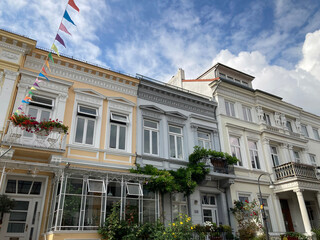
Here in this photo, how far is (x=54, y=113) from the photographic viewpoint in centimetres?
1141

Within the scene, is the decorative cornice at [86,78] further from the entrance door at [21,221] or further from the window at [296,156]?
the window at [296,156]

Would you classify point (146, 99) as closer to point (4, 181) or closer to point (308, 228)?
point (4, 181)

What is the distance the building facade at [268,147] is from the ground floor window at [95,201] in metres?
6.09

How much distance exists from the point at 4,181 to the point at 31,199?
120cm

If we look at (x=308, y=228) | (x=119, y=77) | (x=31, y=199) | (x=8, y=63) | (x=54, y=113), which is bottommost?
(x=308, y=228)

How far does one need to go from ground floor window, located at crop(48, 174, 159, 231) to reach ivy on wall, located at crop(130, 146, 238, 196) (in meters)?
0.60

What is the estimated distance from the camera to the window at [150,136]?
1356 cm

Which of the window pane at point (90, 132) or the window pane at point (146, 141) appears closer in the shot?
the window pane at point (90, 132)

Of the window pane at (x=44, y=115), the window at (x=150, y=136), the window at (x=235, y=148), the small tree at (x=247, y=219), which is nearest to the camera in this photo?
the window pane at (x=44, y=115)

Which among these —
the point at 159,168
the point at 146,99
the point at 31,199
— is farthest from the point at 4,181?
the point at 146,99

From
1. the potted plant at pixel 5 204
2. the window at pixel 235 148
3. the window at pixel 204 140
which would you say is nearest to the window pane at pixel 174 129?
the window at pixel 204 140

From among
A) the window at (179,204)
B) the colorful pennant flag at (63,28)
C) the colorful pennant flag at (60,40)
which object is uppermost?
the colorful pennant flag at (63,28)

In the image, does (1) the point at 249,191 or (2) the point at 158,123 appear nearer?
(2) the point at 158,123

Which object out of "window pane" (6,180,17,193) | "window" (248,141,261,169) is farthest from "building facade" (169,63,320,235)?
"window pane" (6,180,17,193)
